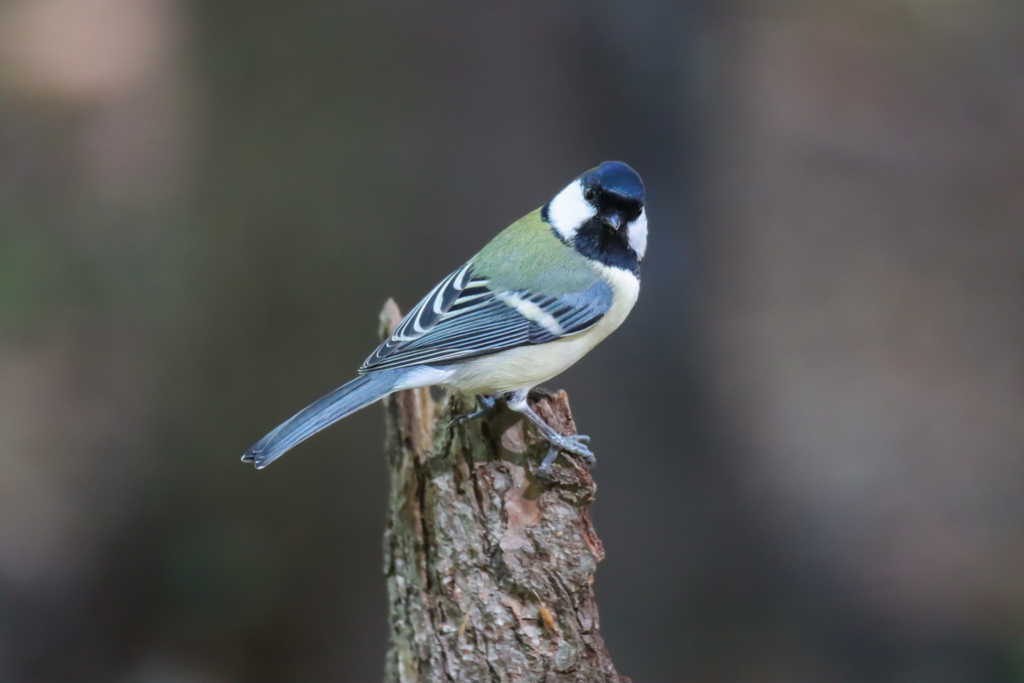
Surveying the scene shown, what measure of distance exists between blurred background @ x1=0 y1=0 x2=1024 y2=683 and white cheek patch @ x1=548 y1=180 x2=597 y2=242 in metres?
0.82

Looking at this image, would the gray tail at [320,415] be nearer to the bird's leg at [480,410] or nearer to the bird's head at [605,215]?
the bird's leg at [480,410]

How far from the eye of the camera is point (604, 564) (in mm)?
3811

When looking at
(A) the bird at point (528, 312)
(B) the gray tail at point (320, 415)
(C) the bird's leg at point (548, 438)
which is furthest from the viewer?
(A) the bird at point (528, 312)

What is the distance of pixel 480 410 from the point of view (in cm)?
236

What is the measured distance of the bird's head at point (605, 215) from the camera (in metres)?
2.30

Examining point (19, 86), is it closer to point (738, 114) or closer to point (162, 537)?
point (162, 537)

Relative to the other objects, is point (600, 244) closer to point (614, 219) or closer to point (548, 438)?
point (614, 219)

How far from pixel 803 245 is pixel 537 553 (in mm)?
3678

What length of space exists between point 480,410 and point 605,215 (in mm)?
701

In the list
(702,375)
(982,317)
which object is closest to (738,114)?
(702,375)

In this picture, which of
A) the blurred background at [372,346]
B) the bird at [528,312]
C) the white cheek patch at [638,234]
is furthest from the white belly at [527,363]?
the blurred background at [372,346]

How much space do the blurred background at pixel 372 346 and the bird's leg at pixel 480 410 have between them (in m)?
1.06

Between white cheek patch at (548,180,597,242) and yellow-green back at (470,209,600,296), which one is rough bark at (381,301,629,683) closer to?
yellow-green back at (470,209,600,296)

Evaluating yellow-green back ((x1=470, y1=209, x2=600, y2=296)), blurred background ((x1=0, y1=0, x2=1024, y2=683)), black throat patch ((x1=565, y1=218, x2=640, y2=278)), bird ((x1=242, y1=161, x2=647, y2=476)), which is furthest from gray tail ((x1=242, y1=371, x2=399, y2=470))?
blurred background ((x1=0, y1=0, x2=1024, y2=683))
